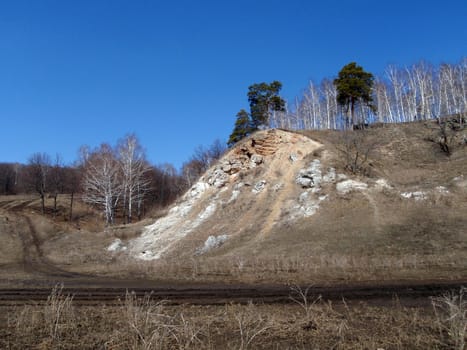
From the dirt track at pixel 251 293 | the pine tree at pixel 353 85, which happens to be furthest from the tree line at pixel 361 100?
the dirt track at pixel 251 293

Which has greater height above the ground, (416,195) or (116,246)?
(416,195)

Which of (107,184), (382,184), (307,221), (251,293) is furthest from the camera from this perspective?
(107,184)

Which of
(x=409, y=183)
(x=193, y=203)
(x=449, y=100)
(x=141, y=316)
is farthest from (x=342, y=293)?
(x=449, y=100)

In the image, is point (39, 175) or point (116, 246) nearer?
point (116, 246)

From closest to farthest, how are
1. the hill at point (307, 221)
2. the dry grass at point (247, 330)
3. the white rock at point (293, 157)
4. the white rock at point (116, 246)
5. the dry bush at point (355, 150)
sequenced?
the dry grass at point (247, 330) < the hill at point (307, 221) < the white rock at point (116, 246) < the dry bush at point (355, 150) < the white rock at point (293, 157)

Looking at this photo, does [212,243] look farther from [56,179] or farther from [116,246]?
[56,179]

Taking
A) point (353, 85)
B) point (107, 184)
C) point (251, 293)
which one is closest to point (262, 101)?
point (353, 85)

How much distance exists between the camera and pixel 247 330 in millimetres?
8688

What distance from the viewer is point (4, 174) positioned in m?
119

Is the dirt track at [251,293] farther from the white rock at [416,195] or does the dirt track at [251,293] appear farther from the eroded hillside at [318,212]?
the white rock at [416,195]

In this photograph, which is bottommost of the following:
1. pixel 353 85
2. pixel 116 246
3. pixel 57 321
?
pixel 57 321

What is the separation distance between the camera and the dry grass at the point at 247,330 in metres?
7.75

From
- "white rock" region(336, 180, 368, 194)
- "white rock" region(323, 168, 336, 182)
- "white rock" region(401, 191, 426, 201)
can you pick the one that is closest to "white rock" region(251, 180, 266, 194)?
"white rock" region(323, 168, 336, 182)

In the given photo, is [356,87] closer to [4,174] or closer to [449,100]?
[449,100]
